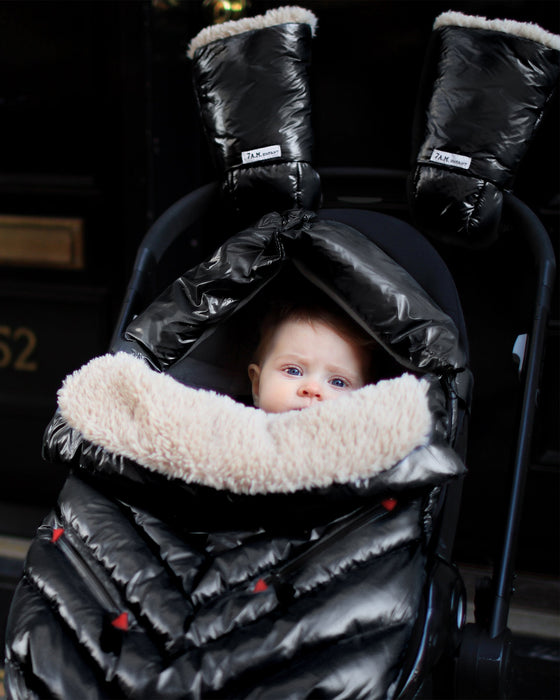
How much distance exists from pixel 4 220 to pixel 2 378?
42 centimetres

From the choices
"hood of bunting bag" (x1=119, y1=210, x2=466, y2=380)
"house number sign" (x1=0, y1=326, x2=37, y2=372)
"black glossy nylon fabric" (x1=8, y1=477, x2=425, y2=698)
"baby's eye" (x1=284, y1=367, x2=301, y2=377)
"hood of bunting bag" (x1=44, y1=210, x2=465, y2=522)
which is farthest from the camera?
"house number sign" (x1=0, y1=326, x2=37, y2=372)

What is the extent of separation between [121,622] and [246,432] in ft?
0.79

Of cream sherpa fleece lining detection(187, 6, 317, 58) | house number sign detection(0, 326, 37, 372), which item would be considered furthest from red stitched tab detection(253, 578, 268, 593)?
house number sign detection(0, 326, 37, 372)

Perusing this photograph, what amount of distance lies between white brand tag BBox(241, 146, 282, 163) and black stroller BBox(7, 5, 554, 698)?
109 millimetres

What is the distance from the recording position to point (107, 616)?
0.79 m

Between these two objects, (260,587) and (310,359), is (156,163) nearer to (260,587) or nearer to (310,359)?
(310,359)

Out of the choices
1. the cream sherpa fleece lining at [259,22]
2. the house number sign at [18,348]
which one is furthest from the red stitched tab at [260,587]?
the house number sign at [18,348]

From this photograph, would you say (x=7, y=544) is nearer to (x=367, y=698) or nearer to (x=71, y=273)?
(x=71, y=273)

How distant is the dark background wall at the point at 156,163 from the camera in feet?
5.27

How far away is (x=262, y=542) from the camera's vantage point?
854 mm

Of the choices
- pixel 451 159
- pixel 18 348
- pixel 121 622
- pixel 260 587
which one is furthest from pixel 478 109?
pixel 18 348

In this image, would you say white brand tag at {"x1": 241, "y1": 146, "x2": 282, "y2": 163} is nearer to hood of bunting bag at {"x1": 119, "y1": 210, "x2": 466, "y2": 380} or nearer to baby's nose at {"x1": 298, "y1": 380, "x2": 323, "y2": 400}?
hood of bunting bag at {"x1": 119, "y1": 210, "x2": 466, "y2": 380}

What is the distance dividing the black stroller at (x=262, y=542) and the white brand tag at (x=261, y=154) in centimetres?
11

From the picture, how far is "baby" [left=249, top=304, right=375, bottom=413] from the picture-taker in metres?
1.09
